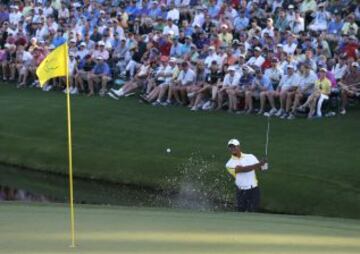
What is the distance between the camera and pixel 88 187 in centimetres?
1817

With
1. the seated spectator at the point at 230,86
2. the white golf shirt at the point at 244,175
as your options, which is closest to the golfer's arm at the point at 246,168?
the white golf shirt at the point at 244,175

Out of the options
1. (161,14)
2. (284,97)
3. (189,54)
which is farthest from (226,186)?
(161,14)

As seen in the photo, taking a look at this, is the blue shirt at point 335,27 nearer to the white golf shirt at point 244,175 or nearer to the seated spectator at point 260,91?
the seated spectator at point 260,91

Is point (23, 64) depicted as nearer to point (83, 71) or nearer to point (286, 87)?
point (83, 71)

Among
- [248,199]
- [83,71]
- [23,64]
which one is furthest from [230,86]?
[23,64]

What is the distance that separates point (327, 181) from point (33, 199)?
643 centimetres

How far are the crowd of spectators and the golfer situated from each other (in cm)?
726

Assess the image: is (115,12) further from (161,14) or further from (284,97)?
(284,97)

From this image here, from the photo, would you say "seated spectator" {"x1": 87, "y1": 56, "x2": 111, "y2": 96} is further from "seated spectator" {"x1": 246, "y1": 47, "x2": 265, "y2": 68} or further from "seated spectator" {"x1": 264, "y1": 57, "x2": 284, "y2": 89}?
"seated spectator" {"x1": 264, "y1": 57, "x2": 284, "y2": 89}

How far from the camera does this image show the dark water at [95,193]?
16391 mm

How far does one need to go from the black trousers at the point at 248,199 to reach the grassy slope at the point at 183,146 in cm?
195

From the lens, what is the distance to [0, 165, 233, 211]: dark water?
1639 cm

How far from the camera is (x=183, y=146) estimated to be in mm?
19047

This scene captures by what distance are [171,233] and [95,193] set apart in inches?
314
